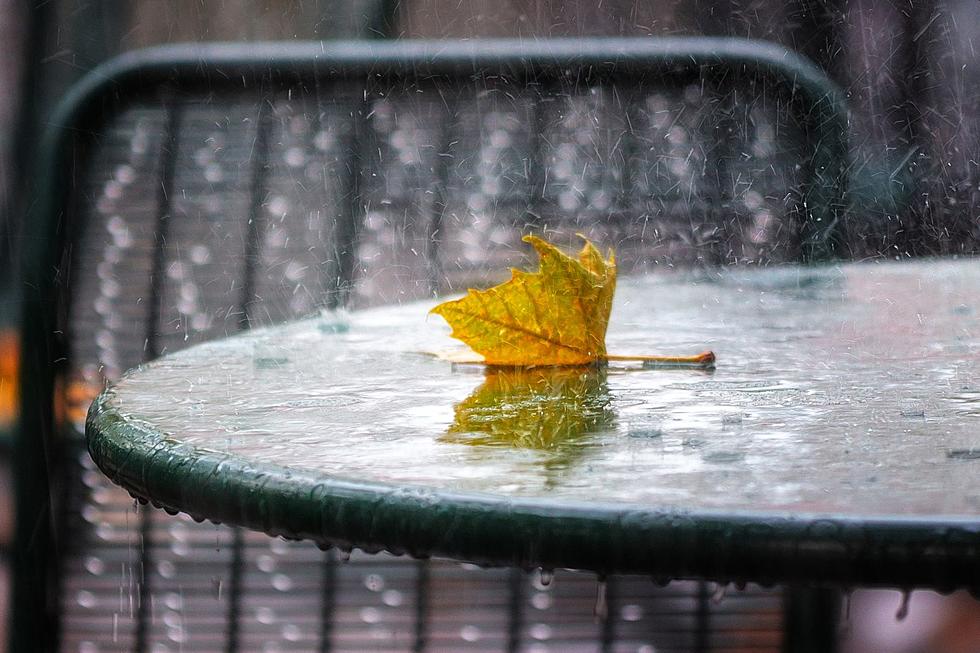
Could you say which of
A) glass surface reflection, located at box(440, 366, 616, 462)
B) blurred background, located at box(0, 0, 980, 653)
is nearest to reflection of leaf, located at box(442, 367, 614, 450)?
glass surface reflection, located at box(440, 366, 616, 462)

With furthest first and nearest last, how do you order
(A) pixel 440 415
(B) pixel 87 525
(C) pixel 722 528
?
1. (B) pixel 87 525
2. (A) pixel 440 415
3. (C) pixel 722 528

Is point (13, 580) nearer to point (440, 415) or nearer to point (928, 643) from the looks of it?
point (440, 415)

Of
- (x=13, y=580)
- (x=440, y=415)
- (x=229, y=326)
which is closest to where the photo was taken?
(x=440, y=415)

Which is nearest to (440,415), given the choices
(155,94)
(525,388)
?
(525,388)

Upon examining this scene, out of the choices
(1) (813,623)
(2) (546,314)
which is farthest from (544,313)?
(1) (813,623)

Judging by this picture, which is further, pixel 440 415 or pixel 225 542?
pixel 225 542

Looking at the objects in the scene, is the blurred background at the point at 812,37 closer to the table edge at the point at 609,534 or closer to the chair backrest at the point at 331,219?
the chair backrest at the point at 331,219

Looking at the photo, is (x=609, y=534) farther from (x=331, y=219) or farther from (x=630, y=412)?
(x=331, y=219)
